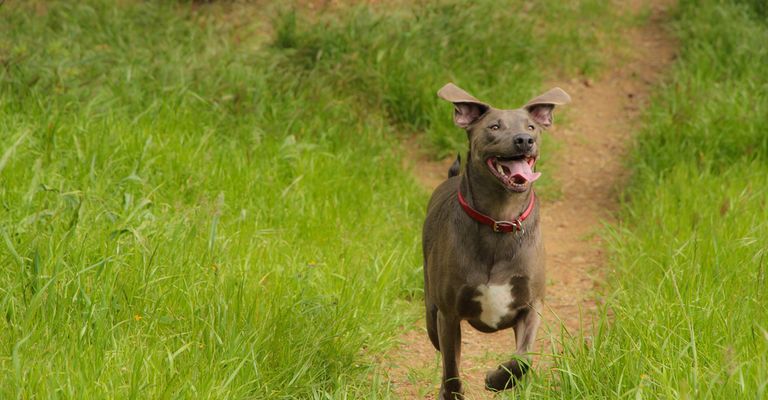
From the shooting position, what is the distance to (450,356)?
449cm

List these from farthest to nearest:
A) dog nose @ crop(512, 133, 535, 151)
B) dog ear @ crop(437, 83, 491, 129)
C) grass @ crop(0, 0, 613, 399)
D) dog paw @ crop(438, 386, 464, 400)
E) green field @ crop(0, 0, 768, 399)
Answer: dog ear @ crop(437, 83, 491, 129) < dog paw @ crop(438, 386, 464, 400) < dog nose @ crop(512, 133, 535, 151) < grass @ crop(0, 0, 613, 399) < green field @ crop(0, 0, 768, 399)

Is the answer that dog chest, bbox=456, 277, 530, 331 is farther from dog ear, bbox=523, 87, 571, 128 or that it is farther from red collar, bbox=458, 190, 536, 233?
dog ear, bbox=523, 87, 571, 128

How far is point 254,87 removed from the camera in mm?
7617

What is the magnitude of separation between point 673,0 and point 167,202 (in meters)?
6.68

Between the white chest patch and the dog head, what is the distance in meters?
0.44

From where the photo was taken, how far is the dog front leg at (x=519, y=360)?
4.21 m

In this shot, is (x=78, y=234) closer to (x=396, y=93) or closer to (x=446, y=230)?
(x=446, y=230)

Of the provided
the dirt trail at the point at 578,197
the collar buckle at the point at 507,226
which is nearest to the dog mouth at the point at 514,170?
the collar buckle at the point at 507,226

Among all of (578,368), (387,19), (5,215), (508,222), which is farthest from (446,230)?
(387,19)

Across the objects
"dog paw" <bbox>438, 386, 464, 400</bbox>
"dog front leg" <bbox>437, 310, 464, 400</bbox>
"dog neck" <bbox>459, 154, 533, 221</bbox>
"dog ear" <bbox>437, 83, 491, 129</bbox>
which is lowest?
"dog paw" <bbox>438, 386, 464, 400</bbox>

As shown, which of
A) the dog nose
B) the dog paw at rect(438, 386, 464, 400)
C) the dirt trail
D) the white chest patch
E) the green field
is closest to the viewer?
the green field

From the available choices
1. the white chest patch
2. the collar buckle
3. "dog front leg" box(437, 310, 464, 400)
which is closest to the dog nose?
the collar buckle

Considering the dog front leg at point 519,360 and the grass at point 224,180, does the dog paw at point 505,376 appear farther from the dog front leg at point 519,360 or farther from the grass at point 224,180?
the grass at point 224,180

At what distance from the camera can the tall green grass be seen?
3775 mm
